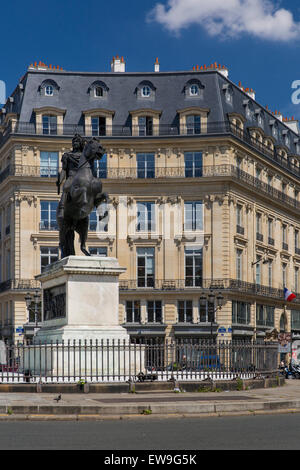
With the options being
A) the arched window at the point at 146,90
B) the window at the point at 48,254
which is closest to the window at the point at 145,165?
the arched window at the point at 146,90

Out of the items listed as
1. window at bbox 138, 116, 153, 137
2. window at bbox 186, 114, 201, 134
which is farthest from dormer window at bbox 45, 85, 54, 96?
window at bbox 186, 114, 201, 134

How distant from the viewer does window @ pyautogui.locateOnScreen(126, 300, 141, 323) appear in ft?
202

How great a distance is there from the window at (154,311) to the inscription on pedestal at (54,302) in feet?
121

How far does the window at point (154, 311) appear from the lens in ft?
202

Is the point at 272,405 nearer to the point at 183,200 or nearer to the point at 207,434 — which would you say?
the point at 207,434

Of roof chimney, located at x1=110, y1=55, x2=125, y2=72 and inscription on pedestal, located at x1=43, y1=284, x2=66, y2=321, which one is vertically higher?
roof chimney, located at x1=110, y1=55, x2=125, y2=72

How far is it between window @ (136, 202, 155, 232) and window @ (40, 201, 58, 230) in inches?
244

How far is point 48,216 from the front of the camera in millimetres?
61719

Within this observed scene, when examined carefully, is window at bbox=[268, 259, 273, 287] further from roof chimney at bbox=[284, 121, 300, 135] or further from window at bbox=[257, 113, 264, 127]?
roof chimney at bbox=[284, 121, 300, 135]

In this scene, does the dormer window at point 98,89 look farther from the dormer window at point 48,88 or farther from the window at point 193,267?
the window at point 193,267

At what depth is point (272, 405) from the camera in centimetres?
1753

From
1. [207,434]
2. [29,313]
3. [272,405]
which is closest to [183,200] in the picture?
[29,313]
